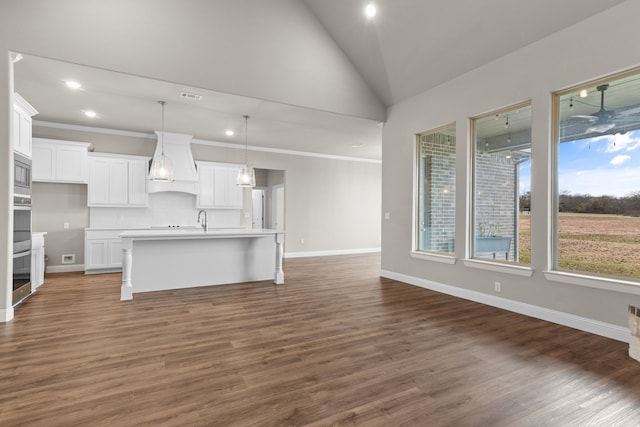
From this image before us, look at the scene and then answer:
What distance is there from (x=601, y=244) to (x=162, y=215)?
749 cm

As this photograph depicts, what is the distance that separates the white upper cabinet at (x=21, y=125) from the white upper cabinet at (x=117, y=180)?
1856mm

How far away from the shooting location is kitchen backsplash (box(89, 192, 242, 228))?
6.62m

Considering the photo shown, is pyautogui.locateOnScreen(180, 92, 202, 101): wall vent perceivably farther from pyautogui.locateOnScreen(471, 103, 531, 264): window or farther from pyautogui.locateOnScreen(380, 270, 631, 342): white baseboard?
pyautogui.locateOnScreen(380, 270, 631, 342): white baseboard

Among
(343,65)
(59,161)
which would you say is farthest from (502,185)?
(59,161)

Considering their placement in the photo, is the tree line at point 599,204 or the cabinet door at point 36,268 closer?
the tree line at point 599,204

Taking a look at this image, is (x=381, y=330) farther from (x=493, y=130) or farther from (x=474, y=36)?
(x=474, y=36)

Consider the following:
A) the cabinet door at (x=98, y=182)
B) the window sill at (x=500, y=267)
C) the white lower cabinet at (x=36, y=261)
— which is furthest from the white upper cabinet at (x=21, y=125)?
the window sill at (x=500, y=267)

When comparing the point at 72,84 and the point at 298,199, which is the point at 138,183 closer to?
the point at 72,84

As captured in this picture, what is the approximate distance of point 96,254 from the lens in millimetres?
6203

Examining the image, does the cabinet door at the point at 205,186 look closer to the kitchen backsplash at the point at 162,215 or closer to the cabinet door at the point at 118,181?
the kitchen backsplash at the point at 162,215

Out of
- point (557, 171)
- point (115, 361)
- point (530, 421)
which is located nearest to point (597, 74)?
point (557, 171)

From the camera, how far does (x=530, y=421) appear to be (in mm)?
1808

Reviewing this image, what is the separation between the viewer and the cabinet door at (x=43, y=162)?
584 centimetres

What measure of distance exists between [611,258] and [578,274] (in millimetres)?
319
